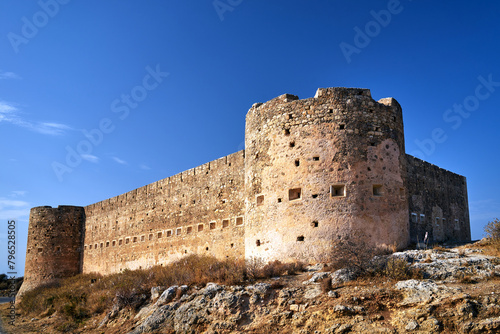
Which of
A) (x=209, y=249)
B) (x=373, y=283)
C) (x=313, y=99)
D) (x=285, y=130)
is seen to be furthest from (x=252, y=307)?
(x=209, y=249)

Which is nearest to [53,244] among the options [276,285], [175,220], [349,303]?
[175,220]

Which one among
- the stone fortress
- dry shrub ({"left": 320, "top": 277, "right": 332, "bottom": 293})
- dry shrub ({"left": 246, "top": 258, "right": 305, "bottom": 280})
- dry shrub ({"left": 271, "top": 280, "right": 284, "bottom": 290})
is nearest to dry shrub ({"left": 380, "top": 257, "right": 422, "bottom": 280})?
dry shrub ({"left": 320, "top": 277, "right": 332, "bottom": 293})

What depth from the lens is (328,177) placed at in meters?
10.8

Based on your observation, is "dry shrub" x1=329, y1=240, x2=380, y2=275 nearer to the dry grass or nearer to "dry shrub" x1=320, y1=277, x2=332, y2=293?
"dry shrub" x1=320, y1=277, x2=332, y2=293

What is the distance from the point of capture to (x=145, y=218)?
19.4 m

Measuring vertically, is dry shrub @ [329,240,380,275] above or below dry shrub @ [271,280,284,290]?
above

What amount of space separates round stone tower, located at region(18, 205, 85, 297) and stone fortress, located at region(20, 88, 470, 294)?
37.6 feet

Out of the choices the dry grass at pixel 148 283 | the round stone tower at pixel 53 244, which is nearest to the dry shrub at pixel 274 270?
the dry grass at pixel 148 283

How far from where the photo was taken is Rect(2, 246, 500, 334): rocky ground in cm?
686

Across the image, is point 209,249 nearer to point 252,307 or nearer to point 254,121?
point 254,121

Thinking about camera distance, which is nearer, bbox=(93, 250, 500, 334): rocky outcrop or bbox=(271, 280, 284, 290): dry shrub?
bbox=(93, 250, 500, 334): rocky outcrop

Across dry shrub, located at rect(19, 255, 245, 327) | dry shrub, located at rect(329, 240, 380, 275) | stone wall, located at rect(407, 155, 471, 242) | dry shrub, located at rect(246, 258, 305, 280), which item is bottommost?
dry shrub, located at rect(19, 255, 245, 327)

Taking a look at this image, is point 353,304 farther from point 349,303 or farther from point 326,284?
point 326,284

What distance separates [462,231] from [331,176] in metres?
8.88
